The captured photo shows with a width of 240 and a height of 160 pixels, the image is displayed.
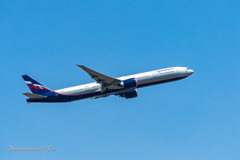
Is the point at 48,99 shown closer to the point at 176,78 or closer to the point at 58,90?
the point at 58,90

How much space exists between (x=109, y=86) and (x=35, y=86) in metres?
16.3

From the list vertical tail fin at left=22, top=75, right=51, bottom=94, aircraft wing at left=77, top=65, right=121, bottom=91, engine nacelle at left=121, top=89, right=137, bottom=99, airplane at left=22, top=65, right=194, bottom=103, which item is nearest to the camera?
aircraft wing at left=77, top=65, right=121, bottom=91

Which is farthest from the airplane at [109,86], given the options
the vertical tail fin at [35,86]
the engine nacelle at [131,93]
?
the engine nacelle at [131,93]

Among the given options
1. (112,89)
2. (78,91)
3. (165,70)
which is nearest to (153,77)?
(165,70)

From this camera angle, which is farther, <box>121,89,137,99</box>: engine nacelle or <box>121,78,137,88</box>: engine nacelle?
<box>121,89,137,99</box>: engine nacelle

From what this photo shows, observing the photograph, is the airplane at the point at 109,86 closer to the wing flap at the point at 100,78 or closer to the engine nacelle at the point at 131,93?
the wing flap at the point at 100,78

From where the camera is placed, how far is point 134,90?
6131cm

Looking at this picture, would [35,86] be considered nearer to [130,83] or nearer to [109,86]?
[109,86]

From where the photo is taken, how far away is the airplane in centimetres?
5631

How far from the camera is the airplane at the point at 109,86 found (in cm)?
5631

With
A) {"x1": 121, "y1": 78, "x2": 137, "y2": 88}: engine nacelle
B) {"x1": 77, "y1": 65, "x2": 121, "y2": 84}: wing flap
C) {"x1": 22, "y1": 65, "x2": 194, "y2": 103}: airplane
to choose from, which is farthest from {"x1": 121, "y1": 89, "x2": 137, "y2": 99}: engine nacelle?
{"x1": 77, "y1": 65, "x2": 121, "y2": 84}: wing flap

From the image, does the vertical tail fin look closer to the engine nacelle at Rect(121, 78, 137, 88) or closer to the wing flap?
the wing flap

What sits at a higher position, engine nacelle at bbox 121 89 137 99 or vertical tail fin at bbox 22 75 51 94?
vertical tail fin at bbox 22 75 51 94

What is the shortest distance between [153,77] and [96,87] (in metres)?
11.7
